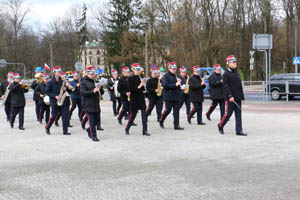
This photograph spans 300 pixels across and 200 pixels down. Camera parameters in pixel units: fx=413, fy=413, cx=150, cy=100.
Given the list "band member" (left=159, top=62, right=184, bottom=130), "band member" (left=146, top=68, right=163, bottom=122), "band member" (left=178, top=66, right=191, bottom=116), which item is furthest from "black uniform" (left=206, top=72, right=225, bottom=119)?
"band member" (left=146, top=68, right=163, bottom=122)

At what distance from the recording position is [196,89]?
490 inches

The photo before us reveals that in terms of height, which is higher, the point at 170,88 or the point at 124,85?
the point at 124,85

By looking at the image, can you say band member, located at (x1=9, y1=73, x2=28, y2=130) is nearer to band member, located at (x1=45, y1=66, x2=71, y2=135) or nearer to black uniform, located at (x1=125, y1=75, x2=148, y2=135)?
band member, located at (x1=45, y1=66, x2=71, y2=135)

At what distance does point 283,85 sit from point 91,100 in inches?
603

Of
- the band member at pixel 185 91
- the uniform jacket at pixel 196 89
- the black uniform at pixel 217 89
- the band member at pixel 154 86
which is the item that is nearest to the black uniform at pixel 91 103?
the band member at pixel 154 86

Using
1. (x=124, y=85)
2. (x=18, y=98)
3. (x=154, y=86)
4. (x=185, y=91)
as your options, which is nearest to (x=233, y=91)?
(x=124, y=85)

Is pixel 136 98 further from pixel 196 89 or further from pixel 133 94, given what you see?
pixel 196 89

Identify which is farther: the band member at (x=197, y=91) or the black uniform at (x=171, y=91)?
the band member at (x=197, y=91)

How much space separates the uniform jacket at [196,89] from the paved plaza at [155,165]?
4.34 feet

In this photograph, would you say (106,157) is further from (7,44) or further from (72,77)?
(7,44)

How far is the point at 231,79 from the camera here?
9984mm

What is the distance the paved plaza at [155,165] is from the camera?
213 inches

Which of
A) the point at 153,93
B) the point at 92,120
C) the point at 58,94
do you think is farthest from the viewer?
the point at 153,93

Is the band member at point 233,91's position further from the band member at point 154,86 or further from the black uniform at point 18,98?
the black uniform at point 18,98
